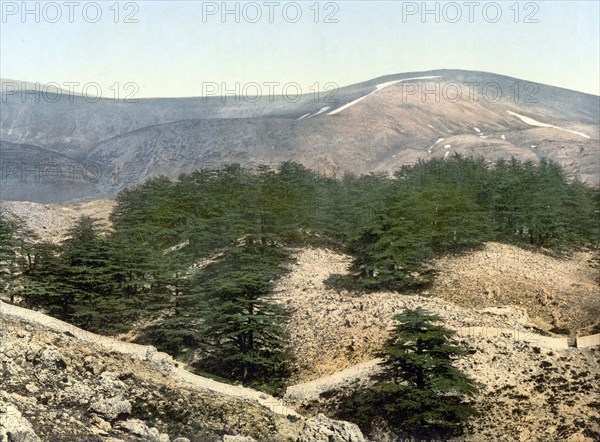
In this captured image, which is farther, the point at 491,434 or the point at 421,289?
the point at 421,289

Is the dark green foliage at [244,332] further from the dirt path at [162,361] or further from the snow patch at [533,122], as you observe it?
the snow patch at [533,122]

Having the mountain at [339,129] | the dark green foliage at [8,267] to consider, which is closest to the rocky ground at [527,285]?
the dark green foliage at [8,267]

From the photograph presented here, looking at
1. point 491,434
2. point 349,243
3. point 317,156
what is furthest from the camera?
point 317,156

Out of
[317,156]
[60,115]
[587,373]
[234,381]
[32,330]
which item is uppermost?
[60,115]

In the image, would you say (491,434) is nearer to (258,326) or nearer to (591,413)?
(591,413)

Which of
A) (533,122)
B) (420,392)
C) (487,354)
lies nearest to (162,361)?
(420,392)

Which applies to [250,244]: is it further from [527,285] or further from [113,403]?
[113,403]

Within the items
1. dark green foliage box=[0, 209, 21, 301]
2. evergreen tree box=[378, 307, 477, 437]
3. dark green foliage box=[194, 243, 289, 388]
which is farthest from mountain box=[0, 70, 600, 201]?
evergreen tree box=[378, 307, 477, 437]

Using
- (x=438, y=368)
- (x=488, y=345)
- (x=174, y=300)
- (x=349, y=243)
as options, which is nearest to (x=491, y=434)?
(x=438, y=368)
